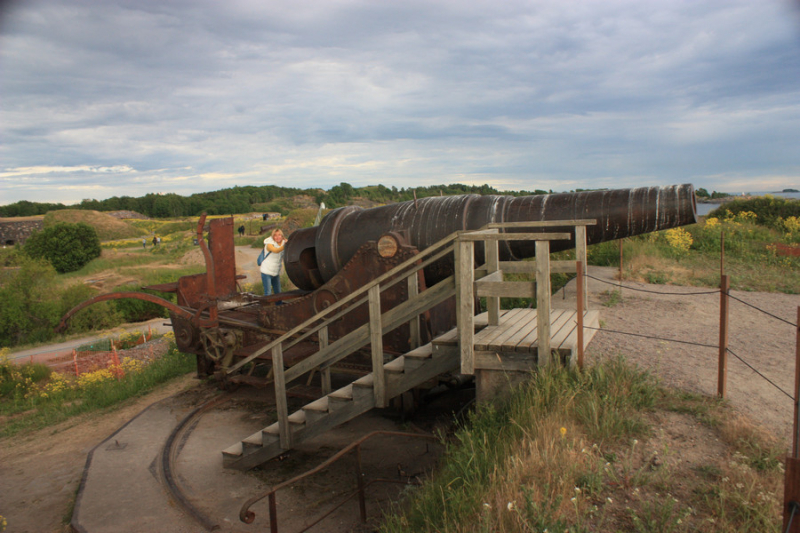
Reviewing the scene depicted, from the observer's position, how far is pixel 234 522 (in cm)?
419

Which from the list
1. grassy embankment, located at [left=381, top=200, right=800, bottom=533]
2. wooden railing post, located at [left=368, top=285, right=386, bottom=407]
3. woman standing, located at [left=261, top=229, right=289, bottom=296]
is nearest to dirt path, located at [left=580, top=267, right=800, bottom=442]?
grassy embankment, located at [left=381, top=200, right=800, bottom=533]

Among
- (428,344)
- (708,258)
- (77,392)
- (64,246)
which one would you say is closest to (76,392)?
(77,392)

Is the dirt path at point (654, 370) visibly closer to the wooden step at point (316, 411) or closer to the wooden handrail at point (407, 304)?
the wooden handrail at point (407, 304)

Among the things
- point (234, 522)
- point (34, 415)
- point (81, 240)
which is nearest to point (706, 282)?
point (234, 522)

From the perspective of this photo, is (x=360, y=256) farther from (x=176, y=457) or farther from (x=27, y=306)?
(x=27, y=306)

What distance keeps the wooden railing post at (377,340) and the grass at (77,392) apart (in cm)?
510

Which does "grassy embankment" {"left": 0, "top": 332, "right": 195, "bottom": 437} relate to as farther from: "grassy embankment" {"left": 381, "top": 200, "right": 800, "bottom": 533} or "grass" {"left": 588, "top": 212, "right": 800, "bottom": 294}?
"grass" {"left": 588, "top": 212, "right": 800, "bottom": 294}

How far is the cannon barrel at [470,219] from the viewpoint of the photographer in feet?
16.6

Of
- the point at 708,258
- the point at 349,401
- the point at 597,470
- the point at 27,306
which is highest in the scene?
the point at 708,258

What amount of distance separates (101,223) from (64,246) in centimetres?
2333

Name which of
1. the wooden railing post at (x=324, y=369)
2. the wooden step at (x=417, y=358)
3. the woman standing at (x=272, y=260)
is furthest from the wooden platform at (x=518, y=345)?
the woman standing at (x=272, y=260)

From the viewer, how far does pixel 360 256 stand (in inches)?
225

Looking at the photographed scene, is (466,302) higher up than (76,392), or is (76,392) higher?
(466,302)

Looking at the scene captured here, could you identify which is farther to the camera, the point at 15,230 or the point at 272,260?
the point at 15,230
